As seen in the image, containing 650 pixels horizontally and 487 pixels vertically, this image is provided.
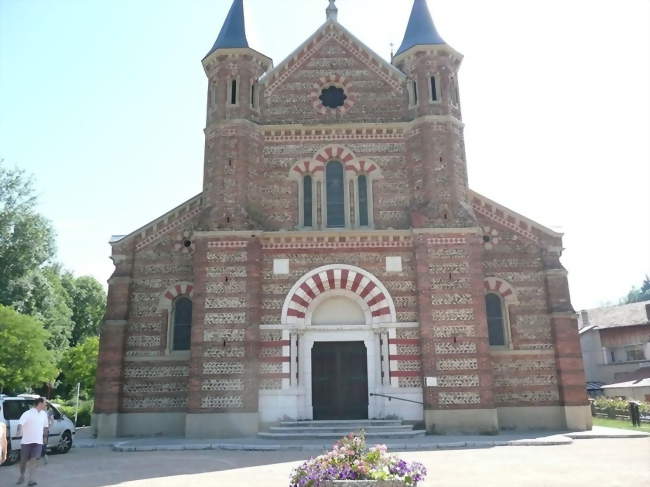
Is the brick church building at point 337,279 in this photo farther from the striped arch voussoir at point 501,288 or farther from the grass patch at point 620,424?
the grass patch at point 620,424

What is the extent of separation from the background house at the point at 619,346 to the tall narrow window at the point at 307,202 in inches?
1318

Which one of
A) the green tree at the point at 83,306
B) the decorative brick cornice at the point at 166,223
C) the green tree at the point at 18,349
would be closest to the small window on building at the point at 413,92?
the decorative brick cornice at the point at 166,223

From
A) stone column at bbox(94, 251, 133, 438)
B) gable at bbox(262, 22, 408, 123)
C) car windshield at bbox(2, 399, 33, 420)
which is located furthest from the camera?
gable at bbox(262, 22, 408, 123)

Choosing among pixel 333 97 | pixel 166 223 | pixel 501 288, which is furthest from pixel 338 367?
pixel 333 97

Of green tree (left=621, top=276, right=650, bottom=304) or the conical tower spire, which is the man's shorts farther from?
green tree (left=621, top=276, right=650, bottom=304)

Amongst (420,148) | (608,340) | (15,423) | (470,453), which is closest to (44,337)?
(15,423)

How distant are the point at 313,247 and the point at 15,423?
11.5 m

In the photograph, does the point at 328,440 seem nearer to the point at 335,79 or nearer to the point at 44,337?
the point at 335,79

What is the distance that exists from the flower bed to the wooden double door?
1212 cm

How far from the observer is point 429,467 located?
13.2 m

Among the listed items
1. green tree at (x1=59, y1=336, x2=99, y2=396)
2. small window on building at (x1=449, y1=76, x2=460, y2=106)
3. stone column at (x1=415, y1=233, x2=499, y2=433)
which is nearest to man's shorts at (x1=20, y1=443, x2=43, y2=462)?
stone column at (x1=415, y1=233, x2=499, y2=433)

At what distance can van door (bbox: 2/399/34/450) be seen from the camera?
1563cm

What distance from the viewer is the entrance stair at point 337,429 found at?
18.8m

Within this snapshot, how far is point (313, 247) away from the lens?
71.7 ft
